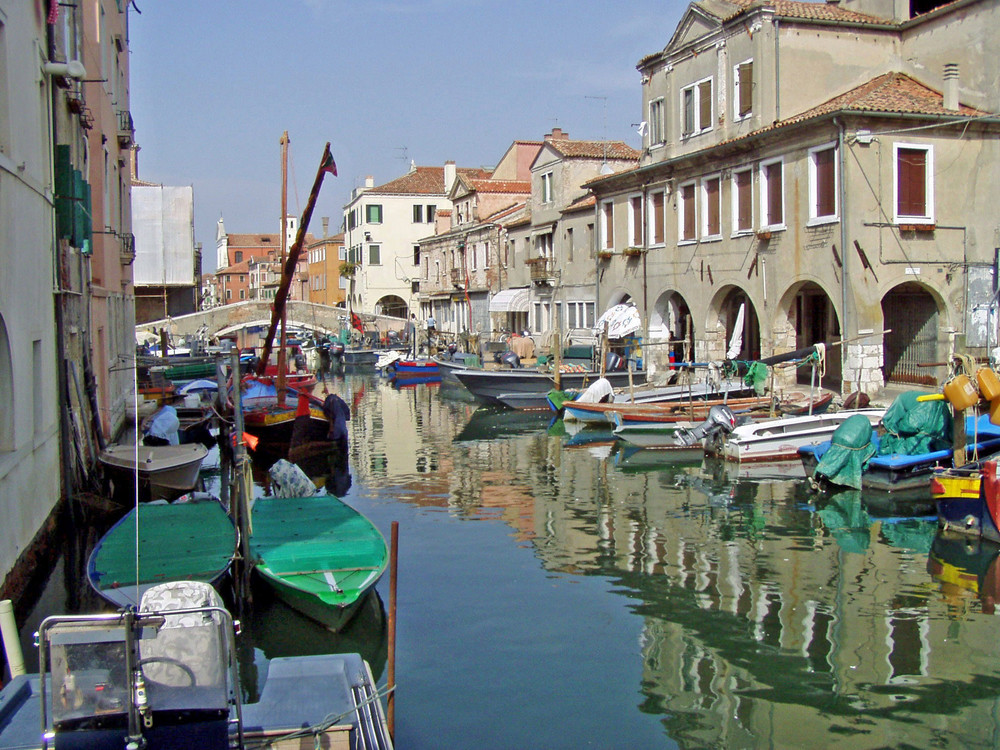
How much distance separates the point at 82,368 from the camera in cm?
1514

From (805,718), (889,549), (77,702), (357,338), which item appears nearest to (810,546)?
(889,549)

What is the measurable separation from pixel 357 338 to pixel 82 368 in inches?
1373

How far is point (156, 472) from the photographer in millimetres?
13820

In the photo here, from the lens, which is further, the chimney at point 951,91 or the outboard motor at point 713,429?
the chimney at point 951,91

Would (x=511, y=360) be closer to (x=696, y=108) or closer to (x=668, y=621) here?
(x=696, y=108)

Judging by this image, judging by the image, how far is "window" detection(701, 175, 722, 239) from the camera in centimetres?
2361

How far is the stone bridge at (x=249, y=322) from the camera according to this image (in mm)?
47594

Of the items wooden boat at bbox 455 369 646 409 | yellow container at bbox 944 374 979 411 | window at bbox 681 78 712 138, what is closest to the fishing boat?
yellow container at bbox 944 374 979 411

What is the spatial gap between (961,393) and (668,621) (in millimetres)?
6110

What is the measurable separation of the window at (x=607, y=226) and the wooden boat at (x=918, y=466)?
16.2 m

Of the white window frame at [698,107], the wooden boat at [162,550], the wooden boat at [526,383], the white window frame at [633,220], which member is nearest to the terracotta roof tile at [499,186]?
the white window frame at [633,220]

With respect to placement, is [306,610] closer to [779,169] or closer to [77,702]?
[77,702]

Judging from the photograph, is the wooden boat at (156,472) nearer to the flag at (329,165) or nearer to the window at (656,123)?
the flag at (329,165)

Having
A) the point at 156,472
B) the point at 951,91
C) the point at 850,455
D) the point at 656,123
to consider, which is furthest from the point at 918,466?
the point at 656,123
